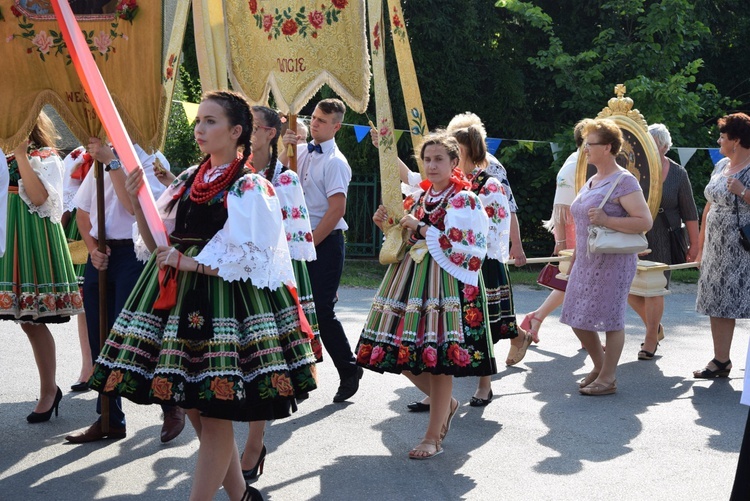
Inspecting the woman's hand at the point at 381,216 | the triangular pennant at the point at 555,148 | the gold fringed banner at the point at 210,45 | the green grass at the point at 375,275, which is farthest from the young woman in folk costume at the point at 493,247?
the triangular pennant at the point at 555,148

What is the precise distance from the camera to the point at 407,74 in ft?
18.0

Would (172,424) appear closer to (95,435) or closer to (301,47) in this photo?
(95,435)

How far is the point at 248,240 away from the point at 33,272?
258cm

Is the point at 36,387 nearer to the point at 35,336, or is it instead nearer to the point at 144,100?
the point at 35,336

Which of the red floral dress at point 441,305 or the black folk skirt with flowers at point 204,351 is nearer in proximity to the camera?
the black folk skirt with flowers at point 204,351

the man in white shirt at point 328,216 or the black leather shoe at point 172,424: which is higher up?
the man in white shirt at point 328,216

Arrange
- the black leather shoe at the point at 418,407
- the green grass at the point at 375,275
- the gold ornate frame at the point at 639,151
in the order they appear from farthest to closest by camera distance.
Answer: the green grass at the point at 375,275, the gold ornate frame at the point at 639,151, the black leather shoe at the point at 418,407

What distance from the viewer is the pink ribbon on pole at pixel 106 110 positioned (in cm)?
397

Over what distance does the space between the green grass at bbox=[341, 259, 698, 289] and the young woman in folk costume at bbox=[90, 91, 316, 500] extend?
816cm

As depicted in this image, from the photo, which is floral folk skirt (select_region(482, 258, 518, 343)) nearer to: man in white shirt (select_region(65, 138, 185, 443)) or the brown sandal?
the brown sandal

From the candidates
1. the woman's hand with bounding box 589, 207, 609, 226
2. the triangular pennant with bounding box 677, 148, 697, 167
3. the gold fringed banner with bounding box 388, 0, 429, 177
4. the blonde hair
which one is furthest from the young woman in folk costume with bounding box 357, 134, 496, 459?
the triangular pennant with bounding box 677, 148, 697, 167

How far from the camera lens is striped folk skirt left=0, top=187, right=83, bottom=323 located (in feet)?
19.1

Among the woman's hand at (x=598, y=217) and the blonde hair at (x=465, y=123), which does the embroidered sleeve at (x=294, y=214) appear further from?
the woman's hand at (x=598, y=217)

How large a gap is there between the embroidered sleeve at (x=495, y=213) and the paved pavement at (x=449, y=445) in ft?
3.38
